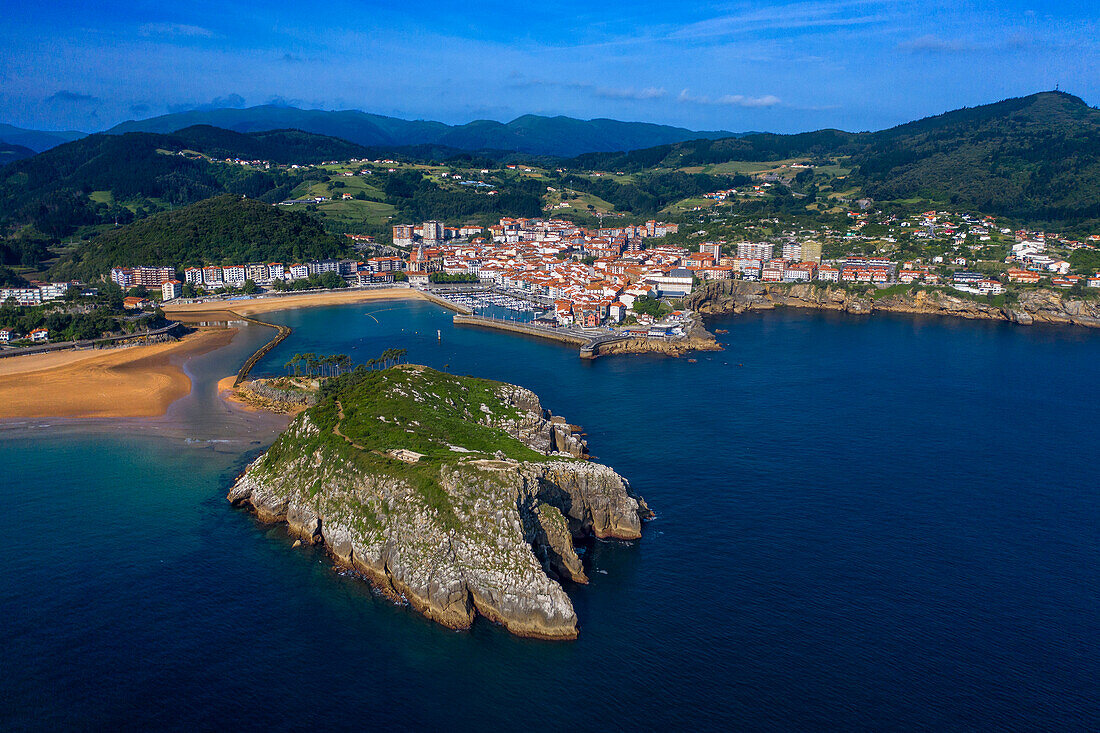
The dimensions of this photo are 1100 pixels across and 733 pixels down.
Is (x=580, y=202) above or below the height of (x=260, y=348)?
above

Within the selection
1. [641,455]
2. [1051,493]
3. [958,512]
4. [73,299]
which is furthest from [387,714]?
[73,299]

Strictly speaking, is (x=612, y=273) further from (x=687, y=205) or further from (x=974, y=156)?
(x=974, y=156)

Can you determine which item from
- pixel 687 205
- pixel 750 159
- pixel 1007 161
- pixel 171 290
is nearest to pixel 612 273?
pixel 171 290

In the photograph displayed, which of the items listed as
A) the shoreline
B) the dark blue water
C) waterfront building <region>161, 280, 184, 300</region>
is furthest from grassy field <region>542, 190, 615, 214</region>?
the dark blue water

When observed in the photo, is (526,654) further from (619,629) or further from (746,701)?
(746,701)

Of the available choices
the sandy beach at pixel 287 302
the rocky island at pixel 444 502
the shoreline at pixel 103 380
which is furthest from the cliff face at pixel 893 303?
the rocky island at pixel 444 502

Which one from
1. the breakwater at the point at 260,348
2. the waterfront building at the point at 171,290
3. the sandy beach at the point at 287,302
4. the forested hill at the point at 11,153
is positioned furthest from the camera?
the forested hill at the point at 11,153

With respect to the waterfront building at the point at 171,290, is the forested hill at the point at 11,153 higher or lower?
higher

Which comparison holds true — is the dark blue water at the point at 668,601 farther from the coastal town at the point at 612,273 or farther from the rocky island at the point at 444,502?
the coastal town at the point at 612,273
